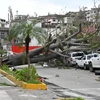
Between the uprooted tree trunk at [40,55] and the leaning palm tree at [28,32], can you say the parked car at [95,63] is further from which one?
the leaning palm tree at [28,32]

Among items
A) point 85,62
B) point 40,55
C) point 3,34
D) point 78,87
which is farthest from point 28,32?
point 3,34

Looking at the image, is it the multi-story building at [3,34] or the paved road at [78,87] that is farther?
the multi-story building at [3,34]

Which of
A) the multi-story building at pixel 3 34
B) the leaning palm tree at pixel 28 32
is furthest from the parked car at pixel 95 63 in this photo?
the leaning palm tree at pixel 28 32

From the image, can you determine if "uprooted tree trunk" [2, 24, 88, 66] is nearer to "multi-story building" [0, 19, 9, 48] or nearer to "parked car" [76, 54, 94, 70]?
"parked car" [76, 54, 94, 70]

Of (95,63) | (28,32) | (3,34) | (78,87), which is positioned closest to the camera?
(28,32)

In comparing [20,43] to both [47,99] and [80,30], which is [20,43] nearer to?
[47,99]

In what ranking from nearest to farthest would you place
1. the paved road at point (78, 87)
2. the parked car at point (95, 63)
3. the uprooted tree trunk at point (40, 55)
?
the paved road at point (78, 87), the parked car at point (95, 63), the uprooted tree trunk at point (40, 55)

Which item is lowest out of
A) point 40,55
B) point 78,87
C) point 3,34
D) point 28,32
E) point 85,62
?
point 78,87

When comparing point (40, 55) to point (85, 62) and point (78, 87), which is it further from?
point (78, 87)

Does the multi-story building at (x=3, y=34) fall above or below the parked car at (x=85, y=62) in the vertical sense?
above

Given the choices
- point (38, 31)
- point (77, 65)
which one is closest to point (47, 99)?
point (38, 31)

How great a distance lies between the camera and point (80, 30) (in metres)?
31.1

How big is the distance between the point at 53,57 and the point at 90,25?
17.0 ft

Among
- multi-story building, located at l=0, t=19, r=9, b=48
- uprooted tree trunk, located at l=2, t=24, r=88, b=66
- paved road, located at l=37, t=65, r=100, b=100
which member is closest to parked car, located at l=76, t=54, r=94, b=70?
uprooted tree trunk, located at l=2, t=24, r=88, b=66
